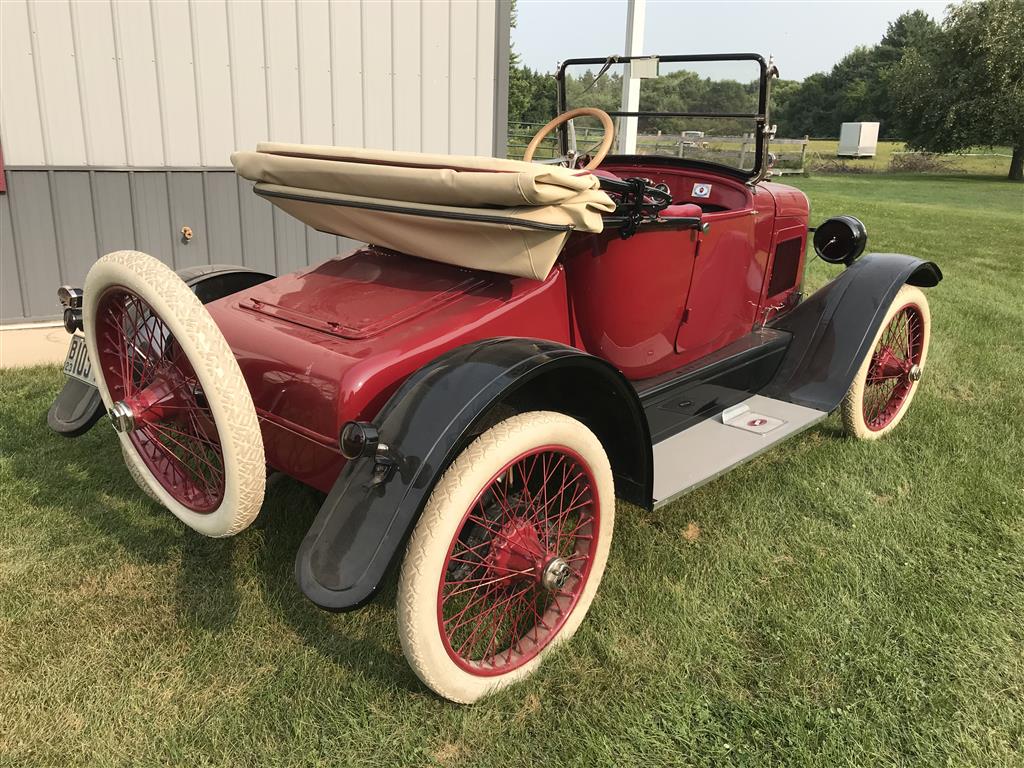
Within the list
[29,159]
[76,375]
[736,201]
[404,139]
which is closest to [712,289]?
[736,201]

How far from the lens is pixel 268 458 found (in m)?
2.53

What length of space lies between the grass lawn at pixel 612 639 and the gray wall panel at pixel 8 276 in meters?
2.15

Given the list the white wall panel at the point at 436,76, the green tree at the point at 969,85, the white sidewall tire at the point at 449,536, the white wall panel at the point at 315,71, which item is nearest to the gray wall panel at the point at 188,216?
the white wall panel at the point at 315,71

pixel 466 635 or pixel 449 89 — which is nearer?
pixel 466 635

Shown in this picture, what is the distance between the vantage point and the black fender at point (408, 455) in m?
1.87

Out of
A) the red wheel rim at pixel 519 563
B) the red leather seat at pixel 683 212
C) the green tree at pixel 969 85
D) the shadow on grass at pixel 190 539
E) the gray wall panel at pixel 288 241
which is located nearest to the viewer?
the red wheel rim at pixel 519 563

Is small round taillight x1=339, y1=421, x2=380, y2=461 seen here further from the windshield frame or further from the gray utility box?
the gray utility box

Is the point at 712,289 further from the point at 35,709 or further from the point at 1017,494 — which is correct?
the point at 35,709

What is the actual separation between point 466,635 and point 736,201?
7.65ft

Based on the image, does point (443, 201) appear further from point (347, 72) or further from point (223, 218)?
point (347, 72)

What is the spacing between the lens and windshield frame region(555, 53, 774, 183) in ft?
11.3

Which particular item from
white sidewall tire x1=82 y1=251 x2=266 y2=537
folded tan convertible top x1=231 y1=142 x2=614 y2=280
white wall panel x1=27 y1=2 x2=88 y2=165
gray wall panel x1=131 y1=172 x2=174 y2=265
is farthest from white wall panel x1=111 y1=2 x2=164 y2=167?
white sidewall tire x1=82 y1=251 x2=266 y2=537

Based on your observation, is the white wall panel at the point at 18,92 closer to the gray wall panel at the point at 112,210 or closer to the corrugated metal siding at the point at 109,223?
the corrugated metal siding at the point at 109,223

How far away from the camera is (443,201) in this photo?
A: 2355 millimetres
